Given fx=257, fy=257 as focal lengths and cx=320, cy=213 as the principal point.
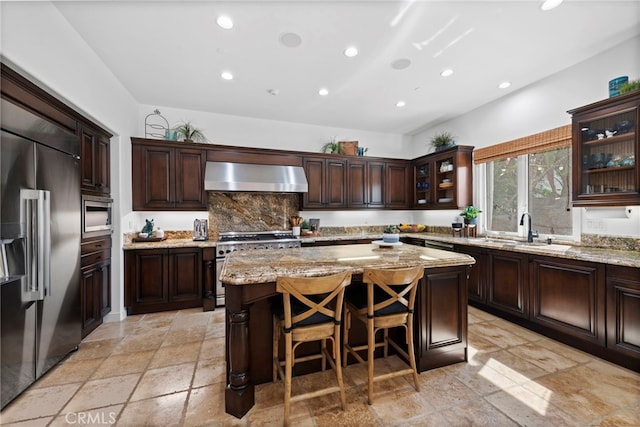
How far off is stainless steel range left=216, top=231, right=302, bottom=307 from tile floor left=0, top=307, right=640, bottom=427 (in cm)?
111

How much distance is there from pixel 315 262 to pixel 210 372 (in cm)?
129

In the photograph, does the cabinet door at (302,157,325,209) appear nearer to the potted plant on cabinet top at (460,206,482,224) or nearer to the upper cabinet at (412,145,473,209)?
the upper cabinet at (412,145,473,209)

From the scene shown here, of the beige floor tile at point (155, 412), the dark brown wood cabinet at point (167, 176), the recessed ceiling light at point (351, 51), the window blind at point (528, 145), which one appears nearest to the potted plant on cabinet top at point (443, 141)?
the window blind at point (528, 145)

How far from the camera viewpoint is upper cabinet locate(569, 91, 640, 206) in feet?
7.70

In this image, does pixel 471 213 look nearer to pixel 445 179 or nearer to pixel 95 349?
pixel 445 179

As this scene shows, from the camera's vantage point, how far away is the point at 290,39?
245 centimetres

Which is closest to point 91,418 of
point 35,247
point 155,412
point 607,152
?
point 155,412

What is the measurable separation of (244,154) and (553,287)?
14.0 feet

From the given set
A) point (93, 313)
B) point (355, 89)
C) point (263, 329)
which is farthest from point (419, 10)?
point (93, 313)

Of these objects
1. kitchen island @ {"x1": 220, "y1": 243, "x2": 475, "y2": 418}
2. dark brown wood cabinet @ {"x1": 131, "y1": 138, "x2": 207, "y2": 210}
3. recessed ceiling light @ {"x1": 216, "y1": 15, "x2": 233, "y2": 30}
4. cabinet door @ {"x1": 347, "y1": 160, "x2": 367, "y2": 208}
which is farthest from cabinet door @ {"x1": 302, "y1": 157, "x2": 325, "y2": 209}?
recessed ceiling light @ {"x1": 216, "y1": 15, "x2": 233, "y2": 30}

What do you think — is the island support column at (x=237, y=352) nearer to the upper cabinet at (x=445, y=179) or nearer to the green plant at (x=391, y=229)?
the green plant at (x=391, y=229)

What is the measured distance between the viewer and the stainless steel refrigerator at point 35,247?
67.7 inches

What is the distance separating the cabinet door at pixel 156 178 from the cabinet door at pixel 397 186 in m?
3.73

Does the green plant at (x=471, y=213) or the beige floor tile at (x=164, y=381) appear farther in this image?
the green plant at (x=471, y=213)
